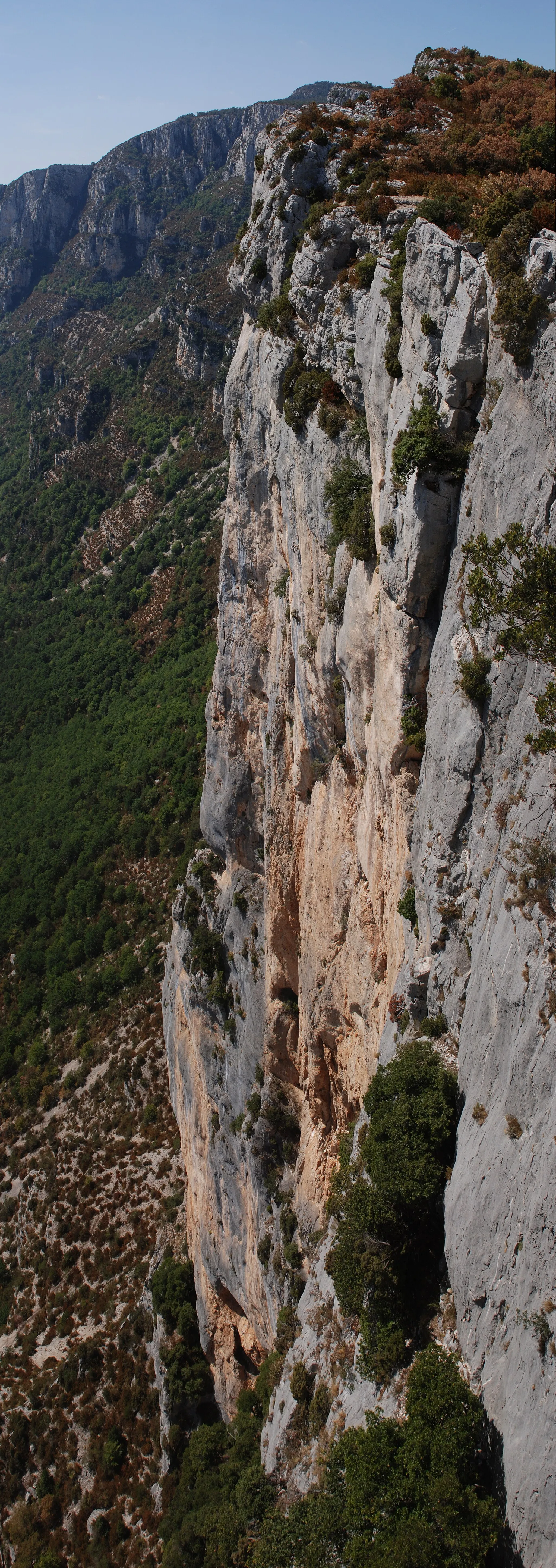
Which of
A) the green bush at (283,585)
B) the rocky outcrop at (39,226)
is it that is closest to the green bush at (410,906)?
the green bush at (283,585)

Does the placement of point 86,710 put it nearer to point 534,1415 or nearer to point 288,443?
point 288,443

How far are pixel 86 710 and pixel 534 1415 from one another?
70850 mm

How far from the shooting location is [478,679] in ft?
36.9

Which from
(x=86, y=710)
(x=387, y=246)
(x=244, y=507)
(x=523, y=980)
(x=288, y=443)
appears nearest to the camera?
(x=523, y=980)

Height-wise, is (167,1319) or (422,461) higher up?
(422,461)

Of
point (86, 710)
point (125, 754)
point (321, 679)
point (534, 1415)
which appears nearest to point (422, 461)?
point (321, 679)

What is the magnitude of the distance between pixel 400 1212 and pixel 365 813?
839 centimetres

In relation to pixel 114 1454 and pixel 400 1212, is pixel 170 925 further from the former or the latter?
pixel 400 1212

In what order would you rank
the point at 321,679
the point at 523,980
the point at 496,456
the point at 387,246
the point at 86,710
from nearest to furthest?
the point at 523,980
the point at 496,456
the point at 387,246
the point at 321,679
the point at 86,710

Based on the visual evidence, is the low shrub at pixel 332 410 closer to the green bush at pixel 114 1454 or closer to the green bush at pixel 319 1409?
the green bush at pixel 319 1409

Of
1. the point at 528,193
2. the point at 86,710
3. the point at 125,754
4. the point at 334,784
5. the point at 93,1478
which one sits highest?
the point at 86,710

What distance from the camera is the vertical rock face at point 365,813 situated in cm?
960

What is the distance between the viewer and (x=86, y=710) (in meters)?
74.4

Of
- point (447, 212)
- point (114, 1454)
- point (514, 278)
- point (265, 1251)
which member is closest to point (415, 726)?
point (514, 278)
